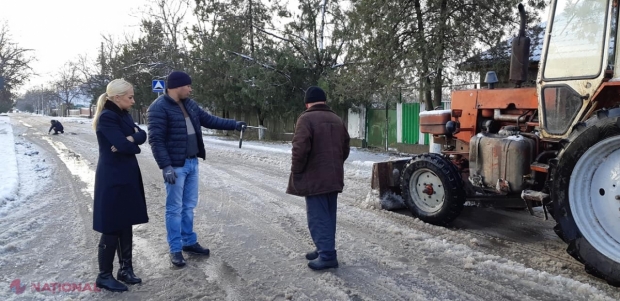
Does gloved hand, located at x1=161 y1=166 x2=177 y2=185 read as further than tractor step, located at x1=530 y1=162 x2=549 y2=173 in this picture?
No

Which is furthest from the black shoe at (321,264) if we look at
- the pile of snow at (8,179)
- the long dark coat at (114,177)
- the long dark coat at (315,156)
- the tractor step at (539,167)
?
the pile of snow at (8,179)

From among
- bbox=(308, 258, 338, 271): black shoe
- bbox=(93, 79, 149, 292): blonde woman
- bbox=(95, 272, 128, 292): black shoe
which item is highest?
bbox=(93, 79, 149, 292): blonde woman

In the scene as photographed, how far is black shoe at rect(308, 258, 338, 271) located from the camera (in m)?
4.16

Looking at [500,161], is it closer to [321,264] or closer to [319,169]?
[319,169]

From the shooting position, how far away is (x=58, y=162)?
12.3 meters

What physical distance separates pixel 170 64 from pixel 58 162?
1378cm

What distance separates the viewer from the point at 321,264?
13.7 feet

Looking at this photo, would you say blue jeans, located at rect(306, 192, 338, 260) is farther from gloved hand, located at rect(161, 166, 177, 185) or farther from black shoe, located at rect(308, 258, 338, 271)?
gloved hand, located at rect(161, 166, 177, 185)

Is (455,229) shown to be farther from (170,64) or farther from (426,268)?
(170,64)

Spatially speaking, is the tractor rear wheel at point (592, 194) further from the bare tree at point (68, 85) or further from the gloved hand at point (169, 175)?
the bare tree at point (68, 85)

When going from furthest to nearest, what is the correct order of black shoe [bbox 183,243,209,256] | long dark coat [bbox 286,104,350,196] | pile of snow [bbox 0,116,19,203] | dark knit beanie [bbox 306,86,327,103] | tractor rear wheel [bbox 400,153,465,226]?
pile of snow [bbox 0,116,19,203] < tractor rear wheel [bbox 400,153,465,226] < black shoe [bbox 183,243,209,256] < dark knit beanie [bbox 306,86,327,103] < long dark coat [bbox 286,104,350,196]

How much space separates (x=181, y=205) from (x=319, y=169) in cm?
145

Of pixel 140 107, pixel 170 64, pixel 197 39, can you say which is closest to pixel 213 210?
pixel 197 39

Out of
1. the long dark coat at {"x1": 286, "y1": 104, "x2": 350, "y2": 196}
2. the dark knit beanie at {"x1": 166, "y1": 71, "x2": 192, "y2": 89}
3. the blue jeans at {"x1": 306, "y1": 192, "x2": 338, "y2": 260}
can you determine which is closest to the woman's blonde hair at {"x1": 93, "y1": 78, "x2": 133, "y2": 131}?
the dark knit beanie at {"x1": 166, "y1": 71, "x2": 192, "y2": 89}
